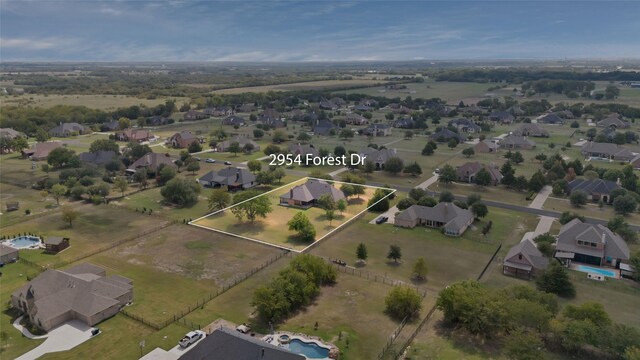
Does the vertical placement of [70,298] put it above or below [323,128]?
below

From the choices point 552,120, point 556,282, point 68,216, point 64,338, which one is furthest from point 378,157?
point 552,120

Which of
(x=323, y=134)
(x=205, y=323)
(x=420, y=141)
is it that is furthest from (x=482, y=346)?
(x=323, y=134)

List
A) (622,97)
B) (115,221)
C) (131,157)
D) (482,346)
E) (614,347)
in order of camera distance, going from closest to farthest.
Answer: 1. (614,347)
2. (482,346)
3. (115,221)
4. (131,157)
5. (622,97)

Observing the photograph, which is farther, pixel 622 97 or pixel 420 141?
pixel 622 97

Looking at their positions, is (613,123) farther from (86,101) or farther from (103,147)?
(86,101)

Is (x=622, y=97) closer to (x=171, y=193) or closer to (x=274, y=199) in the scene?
(x=274, y=199)

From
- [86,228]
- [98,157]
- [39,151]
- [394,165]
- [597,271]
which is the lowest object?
[597,271]

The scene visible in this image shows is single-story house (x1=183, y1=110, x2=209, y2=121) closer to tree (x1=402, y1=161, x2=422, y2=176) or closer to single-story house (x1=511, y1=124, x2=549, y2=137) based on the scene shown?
tree (x1=402, y1=161, x2=422, y2=176)
